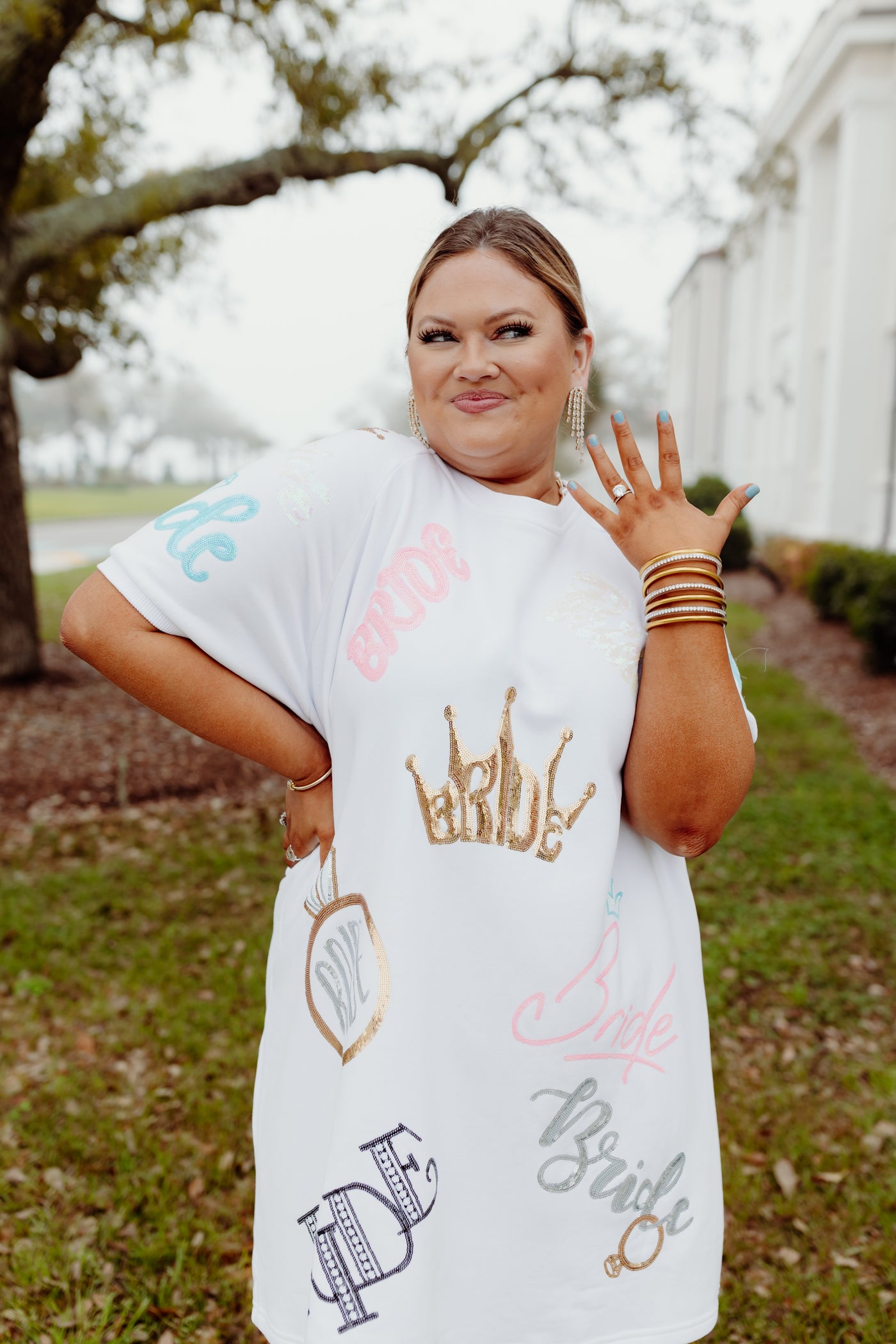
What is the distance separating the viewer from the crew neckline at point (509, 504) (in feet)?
5.09

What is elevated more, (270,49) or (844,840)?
(270,49)

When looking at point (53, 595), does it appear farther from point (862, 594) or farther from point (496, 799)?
point (496, 799)

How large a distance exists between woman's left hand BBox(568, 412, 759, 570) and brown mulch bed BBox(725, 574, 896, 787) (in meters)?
6.22

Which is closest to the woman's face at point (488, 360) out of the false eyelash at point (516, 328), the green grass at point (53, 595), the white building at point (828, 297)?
the false eyelash at point (516, 328)

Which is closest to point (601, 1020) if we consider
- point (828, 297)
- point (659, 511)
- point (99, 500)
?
point (659, 511)

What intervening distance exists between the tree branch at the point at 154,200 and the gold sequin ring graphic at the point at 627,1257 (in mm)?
7765

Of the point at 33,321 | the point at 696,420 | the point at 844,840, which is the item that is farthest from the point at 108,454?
the point at 844,840

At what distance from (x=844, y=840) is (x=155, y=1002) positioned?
13.3 feet

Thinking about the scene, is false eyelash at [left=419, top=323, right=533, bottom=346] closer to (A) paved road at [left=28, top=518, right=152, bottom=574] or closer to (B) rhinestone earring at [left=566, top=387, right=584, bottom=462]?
(B) rhinestone earring at [left=566, top=387, right=584, bottom=462]

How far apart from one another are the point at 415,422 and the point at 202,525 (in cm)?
46

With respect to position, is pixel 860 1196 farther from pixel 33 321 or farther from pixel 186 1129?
pixel 33 321

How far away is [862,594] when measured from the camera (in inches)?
435

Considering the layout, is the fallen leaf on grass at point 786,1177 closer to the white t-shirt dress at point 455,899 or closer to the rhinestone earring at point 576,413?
the white t-shirt dress at point 455,899

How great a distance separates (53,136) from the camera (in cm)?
908
